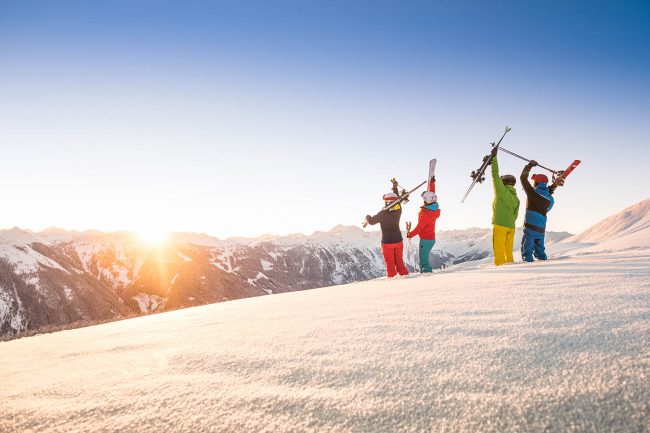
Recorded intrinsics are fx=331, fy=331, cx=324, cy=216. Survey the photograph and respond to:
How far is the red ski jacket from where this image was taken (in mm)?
8227

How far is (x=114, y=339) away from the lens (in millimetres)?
3127

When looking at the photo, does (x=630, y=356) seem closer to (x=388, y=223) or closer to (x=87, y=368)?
(x=87, y=368)

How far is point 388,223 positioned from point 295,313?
6200 mm

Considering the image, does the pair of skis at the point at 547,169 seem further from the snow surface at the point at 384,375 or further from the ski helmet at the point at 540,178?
the snow surface at the point at 384,375

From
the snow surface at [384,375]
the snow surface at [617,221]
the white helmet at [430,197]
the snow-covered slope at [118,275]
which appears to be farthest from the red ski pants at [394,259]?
the snow-covered slope at [118,275]

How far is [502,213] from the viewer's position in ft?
23.3

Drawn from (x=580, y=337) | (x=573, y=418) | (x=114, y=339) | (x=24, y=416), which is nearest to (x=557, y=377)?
(x=573, y=418)

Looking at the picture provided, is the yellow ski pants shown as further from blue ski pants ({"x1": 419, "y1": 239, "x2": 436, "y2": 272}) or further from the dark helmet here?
blue ski pants ({"x1": 419, "y1": 239, "x2": 436, "y2": 272})

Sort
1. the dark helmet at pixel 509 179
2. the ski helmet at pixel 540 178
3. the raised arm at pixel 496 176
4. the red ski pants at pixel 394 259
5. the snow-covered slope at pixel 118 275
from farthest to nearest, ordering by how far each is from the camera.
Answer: the snow-covered slope at pixel 118 275 → the red ski pants at pixel 394 259 → the dark helmet at pixel 509 179 → the ski helmet at pixel 540 178 → the raised arm at pixel 496 176

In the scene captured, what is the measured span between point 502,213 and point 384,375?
6708 millimetres

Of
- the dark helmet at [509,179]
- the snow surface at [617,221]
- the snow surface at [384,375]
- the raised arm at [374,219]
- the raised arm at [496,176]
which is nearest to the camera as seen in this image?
the snow surface at [384,375]

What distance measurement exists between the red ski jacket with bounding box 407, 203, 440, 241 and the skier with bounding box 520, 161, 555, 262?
1989 mm

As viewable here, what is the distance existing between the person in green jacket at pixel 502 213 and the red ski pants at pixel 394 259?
2.38 meters

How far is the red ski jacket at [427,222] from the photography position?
27.0ft
